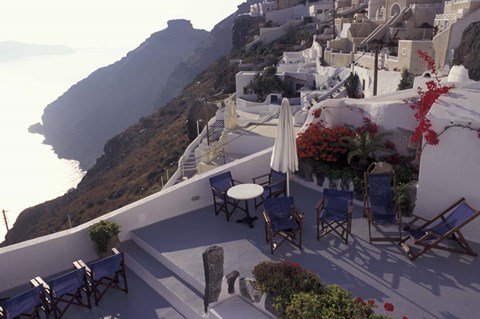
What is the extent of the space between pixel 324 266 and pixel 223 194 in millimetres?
2550

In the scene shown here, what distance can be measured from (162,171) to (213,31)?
115m

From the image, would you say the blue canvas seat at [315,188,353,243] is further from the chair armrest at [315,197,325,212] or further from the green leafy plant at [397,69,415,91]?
the green leafy plant at [397,69,415,91]

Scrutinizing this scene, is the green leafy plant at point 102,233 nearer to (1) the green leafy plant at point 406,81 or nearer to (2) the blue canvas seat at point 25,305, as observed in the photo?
(2) the blue canvas seat at point 25,305

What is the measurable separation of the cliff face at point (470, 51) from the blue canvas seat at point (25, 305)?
22626mm

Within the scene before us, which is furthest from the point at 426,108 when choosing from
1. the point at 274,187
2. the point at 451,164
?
the point at 274,187

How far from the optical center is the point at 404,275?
5.61 meters

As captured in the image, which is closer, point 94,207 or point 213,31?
point 94,207

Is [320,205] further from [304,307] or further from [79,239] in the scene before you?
[79,239]

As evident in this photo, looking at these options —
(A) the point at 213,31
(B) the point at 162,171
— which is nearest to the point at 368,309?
(B) the point at 162,171

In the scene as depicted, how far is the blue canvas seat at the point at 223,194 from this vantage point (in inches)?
304

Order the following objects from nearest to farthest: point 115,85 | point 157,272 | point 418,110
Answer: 1. point 157,272
2. point 418,110
3. point 115,85

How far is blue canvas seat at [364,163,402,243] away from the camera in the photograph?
257 inches

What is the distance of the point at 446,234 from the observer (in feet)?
18.2

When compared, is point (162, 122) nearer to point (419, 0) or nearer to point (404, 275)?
point (419, 0)
